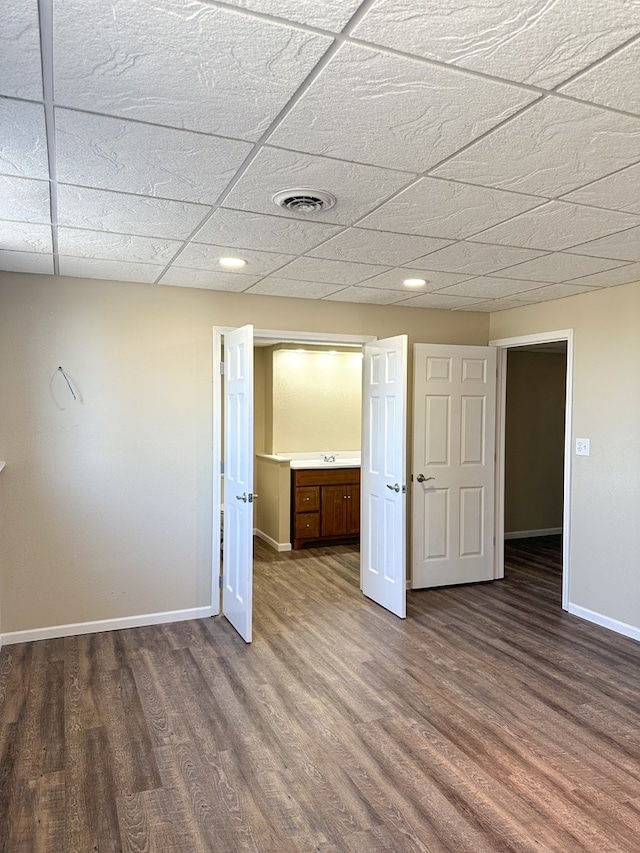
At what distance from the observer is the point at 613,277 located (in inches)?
150

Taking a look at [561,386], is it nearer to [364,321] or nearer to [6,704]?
[364,321]

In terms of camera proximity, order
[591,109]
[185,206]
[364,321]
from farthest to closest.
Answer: [364,321]
[185,206]
[591,109]

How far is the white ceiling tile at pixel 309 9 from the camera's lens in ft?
4.06

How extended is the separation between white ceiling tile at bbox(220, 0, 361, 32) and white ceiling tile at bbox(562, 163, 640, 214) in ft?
4.27

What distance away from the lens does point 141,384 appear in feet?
13.6

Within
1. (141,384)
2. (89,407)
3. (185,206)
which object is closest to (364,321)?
A: (141,384)

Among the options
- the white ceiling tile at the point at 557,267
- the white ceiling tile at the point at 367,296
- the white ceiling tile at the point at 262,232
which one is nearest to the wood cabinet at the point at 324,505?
the white ceiling tile at the point at 367,296

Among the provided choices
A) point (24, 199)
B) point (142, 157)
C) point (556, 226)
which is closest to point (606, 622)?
point (556, 226)

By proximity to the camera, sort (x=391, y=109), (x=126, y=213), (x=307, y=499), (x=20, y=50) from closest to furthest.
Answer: (x=20, y=50), (x=391, y=109), (x=126, y=213), (x=307, y=499)

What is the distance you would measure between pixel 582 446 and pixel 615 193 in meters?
2.46

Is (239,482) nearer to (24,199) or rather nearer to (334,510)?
(24,199)

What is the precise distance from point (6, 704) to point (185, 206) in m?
2.62

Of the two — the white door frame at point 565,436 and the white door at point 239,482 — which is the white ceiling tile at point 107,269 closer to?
the white door at point 239,482

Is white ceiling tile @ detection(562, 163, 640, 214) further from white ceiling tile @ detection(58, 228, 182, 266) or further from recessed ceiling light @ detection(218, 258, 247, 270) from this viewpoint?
white ceiling tile @ detection(58, 228, 182, 266)
